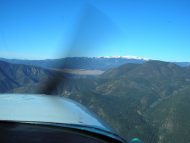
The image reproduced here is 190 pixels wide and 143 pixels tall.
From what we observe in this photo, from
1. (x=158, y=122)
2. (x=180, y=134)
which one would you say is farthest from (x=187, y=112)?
(x=180, y=134)

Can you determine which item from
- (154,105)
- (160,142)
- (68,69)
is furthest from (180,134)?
(68,69)

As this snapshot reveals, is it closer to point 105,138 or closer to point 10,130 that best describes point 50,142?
point 10,130

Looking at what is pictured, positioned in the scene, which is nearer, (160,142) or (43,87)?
(43,87)

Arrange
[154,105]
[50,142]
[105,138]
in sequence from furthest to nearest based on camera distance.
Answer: [154,105] < [105,138] < [50,142]

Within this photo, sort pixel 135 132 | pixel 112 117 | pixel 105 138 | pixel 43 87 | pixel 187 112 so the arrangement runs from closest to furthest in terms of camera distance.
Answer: pixel 105 138 < pixel 43 87 < pixel 135 132 < pixel 112 117 < pixel 187 112

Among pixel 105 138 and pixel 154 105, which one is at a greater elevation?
pixel 105 138

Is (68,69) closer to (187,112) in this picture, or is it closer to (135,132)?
(135,132)

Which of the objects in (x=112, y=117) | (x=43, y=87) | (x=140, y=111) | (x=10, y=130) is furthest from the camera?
(x=140, y=111)

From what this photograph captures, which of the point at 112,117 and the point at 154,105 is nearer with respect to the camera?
the point at 112,117

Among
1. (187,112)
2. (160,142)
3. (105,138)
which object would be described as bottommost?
(160,142)
